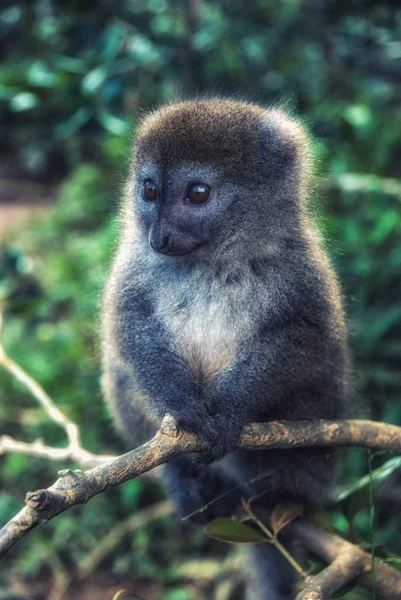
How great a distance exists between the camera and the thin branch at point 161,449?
196cm

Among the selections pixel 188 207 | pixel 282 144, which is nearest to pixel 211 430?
pixel 188 207

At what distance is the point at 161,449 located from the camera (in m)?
2.40

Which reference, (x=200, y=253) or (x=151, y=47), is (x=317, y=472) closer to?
(x=200, y=253)

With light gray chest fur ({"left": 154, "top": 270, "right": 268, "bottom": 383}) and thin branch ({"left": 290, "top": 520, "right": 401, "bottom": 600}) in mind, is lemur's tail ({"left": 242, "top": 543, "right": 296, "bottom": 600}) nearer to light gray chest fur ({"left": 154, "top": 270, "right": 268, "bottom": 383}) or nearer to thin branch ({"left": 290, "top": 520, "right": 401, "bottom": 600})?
thin branch ({"left": 290, "top": 520, "right": 401, "bottom": 600})

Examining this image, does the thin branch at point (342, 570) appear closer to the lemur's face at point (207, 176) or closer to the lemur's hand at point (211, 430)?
the lemur's hand at point (211, 430)

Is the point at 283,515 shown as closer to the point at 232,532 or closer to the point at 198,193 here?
the point at 232,532

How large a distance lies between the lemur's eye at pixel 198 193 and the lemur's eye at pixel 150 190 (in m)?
0.18

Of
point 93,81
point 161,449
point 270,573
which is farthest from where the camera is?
point 93,81

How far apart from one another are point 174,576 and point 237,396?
92.4 inches

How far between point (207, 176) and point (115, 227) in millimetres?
1076

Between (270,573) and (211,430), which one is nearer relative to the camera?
(211,430)

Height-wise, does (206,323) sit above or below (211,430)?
above

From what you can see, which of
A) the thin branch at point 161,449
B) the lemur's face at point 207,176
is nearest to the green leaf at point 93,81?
the lemur's face at point 207,176

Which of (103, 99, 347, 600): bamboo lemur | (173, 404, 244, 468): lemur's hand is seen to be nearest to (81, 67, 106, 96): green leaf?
(103, 99, 347, 600): bamboo lemur
